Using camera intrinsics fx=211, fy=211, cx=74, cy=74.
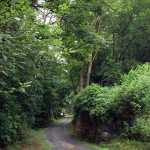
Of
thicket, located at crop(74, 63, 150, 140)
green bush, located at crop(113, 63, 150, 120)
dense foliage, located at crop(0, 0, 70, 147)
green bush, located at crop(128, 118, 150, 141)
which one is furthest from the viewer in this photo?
green bush, located at crop(128, 118, 150, 141)

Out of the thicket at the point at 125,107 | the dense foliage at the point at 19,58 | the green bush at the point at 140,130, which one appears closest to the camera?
the dense foliage at the point at 19,58

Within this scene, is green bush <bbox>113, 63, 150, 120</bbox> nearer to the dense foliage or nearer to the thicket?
the thicket

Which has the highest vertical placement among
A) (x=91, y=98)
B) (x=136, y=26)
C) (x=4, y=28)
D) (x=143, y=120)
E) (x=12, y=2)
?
(x=136, y=26)

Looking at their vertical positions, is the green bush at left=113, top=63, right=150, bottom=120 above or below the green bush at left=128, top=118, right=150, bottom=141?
above

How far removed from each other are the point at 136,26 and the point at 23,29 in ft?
66.1

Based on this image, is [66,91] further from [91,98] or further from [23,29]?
[23,29]

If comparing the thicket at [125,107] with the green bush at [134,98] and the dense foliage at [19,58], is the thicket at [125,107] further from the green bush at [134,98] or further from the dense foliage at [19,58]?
the dense foliage at [19,58]

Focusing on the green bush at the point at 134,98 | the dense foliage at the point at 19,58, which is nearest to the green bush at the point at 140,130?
the green bush at the point at 134,98

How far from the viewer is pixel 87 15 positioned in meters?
7.95

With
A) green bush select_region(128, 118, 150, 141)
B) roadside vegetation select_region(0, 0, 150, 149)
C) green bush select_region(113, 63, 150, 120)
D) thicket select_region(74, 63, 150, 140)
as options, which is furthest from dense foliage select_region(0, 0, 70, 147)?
green bush select_region(128, 118, 150, 141)

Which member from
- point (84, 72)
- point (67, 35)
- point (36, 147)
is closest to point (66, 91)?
point (84, 72)

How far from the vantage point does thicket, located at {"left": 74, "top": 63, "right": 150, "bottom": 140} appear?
11.4m

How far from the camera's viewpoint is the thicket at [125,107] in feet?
37.4

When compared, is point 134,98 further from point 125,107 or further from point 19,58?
point 19,58
